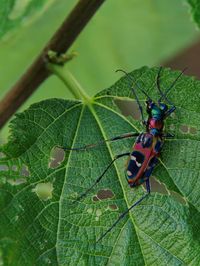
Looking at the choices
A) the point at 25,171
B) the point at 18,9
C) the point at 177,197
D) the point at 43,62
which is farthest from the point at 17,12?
the point at 177,197

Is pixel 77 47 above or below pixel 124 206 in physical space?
above

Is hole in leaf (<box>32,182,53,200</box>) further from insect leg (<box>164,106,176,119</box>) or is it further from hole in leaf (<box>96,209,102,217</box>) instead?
insect leg (<box>164,106,176,119</box>)

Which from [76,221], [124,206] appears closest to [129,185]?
[124,206]

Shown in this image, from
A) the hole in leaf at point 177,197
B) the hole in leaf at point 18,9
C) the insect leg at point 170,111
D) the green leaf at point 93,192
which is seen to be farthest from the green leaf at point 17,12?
the hole in leaf at point 177,197

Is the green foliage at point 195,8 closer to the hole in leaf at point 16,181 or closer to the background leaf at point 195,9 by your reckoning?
the background leaf at point 195,9

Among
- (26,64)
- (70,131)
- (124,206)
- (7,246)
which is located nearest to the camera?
(7,246)

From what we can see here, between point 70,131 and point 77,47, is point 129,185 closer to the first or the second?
point 70,131
